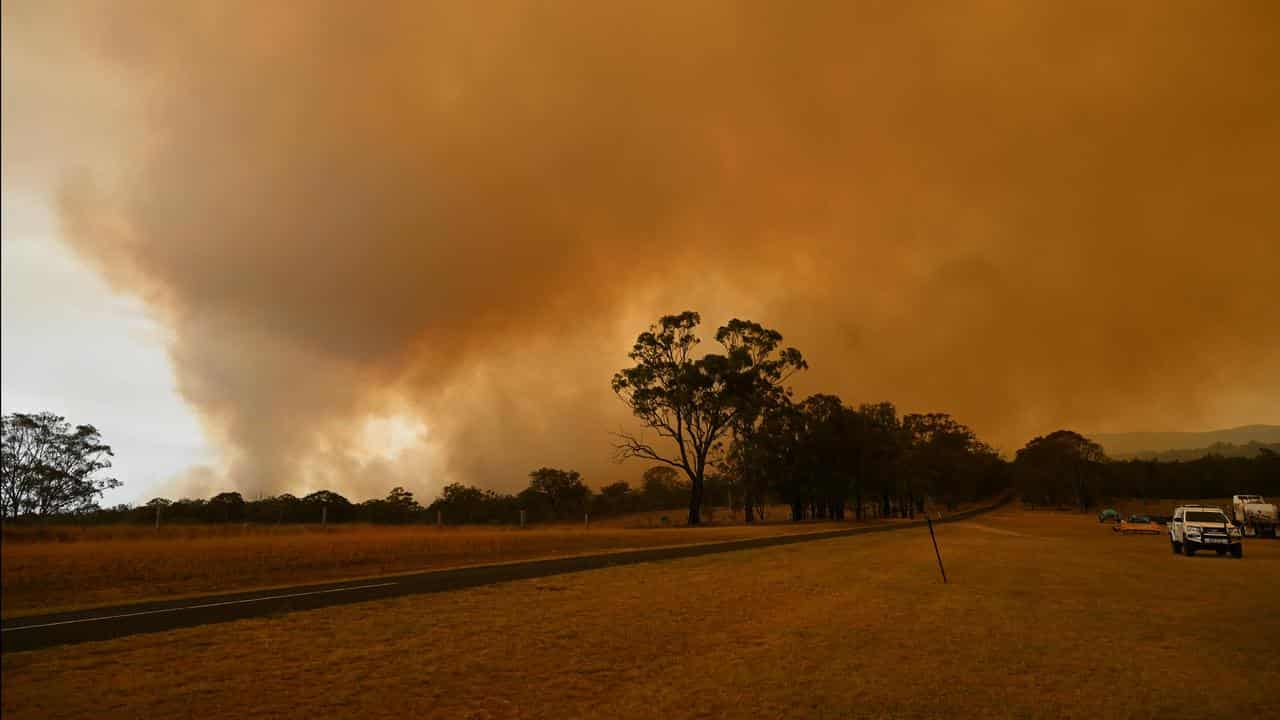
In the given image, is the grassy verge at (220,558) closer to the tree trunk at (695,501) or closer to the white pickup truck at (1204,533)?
the white pickup truck at (1204,533)

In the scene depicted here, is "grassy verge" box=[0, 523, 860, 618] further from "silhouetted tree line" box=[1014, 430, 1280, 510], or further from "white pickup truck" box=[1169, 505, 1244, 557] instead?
"silhouetted tree line" box=[1014, 430, 1280, 510]

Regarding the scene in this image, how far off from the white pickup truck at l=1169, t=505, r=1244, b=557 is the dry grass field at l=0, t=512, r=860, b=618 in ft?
94.8

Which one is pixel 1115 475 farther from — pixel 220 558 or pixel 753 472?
pixel 220 558

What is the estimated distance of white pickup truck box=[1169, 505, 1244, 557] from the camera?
110 feet

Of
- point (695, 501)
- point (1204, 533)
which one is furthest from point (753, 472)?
point (1204, 533)

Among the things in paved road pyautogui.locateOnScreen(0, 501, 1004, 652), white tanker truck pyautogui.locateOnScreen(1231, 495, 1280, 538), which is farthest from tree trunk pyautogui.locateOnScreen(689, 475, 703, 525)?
paved road pyautogui.locateOnScreen(0, 501, 1004, 652)

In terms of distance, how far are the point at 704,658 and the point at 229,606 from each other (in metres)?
12.9

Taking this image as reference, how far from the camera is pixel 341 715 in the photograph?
8.09 m

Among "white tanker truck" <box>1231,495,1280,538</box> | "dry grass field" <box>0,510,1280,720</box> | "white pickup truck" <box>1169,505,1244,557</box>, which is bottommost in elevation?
"white tanker truck" <box>1231,495,1280,538</box>

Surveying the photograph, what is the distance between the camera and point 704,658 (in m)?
11.2

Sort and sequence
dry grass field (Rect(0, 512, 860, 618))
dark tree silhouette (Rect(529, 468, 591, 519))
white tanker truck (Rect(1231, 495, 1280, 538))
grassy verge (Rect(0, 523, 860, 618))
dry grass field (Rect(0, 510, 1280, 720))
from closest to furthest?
dry grass field (Rect(0, 512, 860, 618)), grassy verge (Rect(0, 523, 860, 618)), dry grass field (Rect(0, 510, 1280, 720)), white tanker truck (Rect(1231, 495, 1280, 538)), dark tree silhouette (Rect(529, 468, 591, 519))

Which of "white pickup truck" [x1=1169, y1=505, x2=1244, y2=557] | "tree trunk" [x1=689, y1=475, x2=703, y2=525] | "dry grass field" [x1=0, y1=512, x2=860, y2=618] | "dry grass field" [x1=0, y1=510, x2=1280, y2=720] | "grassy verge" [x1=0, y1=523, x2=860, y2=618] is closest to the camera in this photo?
"dry grass field" [x1=0, y1=512, x2=860, y2=618]

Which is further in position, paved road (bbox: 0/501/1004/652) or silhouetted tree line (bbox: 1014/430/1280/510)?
silhouetted tree line (bbox: 1014/430/1280/510)

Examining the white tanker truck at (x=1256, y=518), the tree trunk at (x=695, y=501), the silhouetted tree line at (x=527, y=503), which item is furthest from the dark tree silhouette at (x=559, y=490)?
the white tanker truck at (x=1256, y=518)
